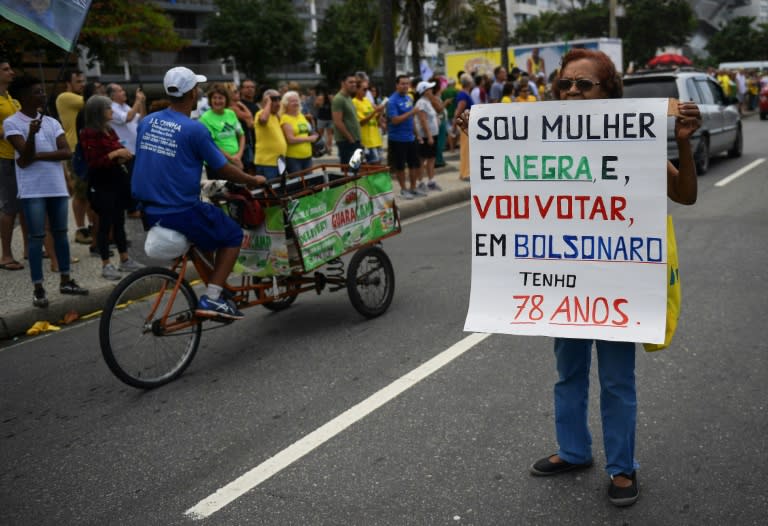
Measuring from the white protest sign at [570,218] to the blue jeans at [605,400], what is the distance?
0.12 meters

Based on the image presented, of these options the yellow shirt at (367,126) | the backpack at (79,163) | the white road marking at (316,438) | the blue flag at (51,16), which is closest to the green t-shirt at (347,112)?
the yellow shirt at (367,126)

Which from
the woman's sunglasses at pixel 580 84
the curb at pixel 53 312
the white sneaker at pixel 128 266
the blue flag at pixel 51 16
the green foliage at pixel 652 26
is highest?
the green foliage at pixel 652 26

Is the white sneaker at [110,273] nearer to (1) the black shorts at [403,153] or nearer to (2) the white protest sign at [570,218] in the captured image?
(2) the white protest sign at [570,218]

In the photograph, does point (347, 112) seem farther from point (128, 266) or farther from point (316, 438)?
point (316, 438)

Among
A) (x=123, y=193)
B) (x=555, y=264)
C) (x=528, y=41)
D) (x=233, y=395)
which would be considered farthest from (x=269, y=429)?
(x=528, y=41)

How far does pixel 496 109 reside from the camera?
348 cm

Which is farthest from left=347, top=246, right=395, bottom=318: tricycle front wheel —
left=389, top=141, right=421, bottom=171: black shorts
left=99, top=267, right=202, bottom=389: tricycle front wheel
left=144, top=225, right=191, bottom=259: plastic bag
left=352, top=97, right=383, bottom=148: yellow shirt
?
left=352, top=97, right=383, bottom=148: yellow shirt

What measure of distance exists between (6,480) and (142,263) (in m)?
4.95

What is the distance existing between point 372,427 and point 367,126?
29.5ft

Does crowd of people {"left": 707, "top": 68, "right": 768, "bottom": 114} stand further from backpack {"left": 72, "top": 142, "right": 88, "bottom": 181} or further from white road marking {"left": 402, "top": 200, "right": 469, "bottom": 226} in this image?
backpack {"left": 72, "top": 142, "right": 88, "bottom": 181}

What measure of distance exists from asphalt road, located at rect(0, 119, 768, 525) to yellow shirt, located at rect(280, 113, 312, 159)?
442 centimetres

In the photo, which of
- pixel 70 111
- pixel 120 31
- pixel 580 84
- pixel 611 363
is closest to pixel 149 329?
pixel 611 363

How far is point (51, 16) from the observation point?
14.5ft

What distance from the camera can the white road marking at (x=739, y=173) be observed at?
13336mm
